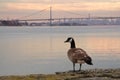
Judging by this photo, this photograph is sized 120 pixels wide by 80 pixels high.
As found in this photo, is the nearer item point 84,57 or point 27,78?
point 27,78

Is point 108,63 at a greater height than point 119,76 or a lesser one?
lesser

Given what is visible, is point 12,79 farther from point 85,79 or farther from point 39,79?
point 85,79

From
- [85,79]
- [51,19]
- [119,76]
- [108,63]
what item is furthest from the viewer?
[51,19]

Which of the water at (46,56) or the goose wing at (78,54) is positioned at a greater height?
the goose wing at (78,54)

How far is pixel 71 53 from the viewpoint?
432 inches

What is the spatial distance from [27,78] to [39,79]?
1.12ft

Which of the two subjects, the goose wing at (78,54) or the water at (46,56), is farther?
the water at (46,56)

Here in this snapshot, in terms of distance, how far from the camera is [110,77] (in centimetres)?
841

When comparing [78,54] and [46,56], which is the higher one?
[78,54]

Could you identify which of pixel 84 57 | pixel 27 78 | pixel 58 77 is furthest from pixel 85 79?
pixel 84 57

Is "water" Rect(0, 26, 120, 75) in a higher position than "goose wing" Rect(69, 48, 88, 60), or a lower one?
lower

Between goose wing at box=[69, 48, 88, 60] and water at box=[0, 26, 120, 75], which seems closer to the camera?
goose wing at box=[69, 48, 88, 60]

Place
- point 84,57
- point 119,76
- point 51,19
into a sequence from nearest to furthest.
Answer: point 119,76, point 84,57, point 51,19

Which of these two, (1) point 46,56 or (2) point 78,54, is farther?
(1) point 46,56
